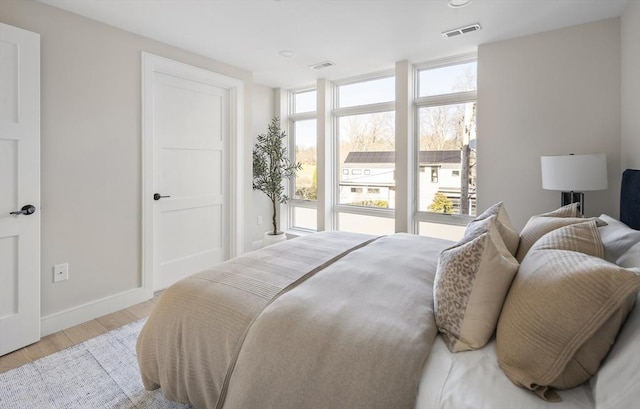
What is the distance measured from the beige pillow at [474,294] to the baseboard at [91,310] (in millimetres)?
2823

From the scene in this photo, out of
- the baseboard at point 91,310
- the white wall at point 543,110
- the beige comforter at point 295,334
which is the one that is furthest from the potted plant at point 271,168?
the beige comforter at point 295,334

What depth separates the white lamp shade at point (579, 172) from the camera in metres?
2.28

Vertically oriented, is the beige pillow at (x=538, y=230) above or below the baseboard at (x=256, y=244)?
above

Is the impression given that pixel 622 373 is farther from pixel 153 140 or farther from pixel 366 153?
pixel 366 153

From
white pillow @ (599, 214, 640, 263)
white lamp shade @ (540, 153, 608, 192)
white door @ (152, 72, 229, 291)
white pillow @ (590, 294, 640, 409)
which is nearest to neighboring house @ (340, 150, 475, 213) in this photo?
white lamp shade @ (540, 153, 608, 192)

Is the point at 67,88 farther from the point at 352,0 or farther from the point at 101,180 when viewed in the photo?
the point at 352,0

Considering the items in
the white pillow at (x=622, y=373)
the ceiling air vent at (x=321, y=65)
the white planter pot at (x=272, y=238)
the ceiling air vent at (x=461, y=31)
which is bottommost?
the white planter pot at (x=272, y=238)

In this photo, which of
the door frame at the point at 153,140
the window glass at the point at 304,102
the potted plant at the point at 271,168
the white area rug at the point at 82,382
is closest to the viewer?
the white area rug at the point at 82,382

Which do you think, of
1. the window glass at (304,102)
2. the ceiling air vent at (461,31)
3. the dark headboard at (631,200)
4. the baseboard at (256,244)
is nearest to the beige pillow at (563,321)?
the dark headboard at (631,200)

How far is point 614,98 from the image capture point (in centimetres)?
259

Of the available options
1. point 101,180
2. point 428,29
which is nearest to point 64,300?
point 101,180

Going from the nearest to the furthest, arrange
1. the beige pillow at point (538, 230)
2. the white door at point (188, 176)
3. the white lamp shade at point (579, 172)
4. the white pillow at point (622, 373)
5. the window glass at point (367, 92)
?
the white pillow at point (622, 373) → the beige pillow at point (538, 230) → the white lamp shade at point (579, 172) → the white door at point (188, 176) → the window glass at point (367, 92)

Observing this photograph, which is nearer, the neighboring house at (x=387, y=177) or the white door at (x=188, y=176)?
the white door at (x=188, y=176)

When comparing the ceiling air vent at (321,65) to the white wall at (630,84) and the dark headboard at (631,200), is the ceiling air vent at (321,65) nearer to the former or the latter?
the white wall at (630,84)
